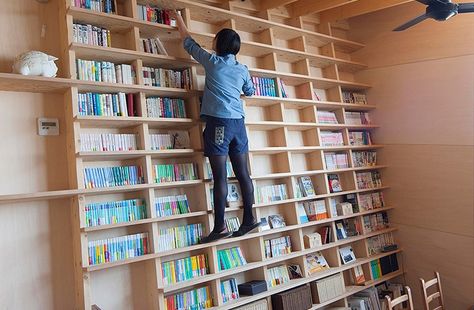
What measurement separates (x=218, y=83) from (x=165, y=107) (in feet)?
1.53

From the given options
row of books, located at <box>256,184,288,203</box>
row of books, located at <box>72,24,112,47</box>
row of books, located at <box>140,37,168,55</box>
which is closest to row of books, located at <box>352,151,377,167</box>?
row of books, located at <box>256,184,288,203</box>

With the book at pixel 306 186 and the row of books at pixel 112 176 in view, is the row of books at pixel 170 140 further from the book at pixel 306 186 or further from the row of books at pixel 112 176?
the book at pixel 306 186

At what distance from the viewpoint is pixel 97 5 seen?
8.84 ft

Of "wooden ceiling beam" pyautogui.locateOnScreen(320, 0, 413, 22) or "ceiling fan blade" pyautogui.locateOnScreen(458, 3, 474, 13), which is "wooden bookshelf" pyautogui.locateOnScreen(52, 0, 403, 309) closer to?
"wooden ceiling beam" pyautogui.locateOnScreen(320, 0, 413, 22)

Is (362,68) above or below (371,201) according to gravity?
above

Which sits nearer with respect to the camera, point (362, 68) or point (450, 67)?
point (450, 67)

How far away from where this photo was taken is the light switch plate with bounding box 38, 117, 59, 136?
8.09ft

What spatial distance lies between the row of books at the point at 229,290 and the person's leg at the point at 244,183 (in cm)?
49

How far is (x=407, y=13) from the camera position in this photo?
433 centimetres

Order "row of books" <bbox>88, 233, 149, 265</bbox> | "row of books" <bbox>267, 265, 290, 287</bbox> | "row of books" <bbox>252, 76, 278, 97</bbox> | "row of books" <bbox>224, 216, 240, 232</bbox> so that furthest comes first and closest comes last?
"row of books" <bbox>252, 76, 278, 97</bbox> → "row of books" <bbox>267, 265, 290, 287</bbox> → "row of books" <bbox>224, 216, 240, 232</bbox> → "row of books" <bbox>88, 233, 149, 265</bbox>

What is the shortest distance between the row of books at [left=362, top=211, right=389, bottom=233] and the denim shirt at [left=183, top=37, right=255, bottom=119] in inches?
89.0

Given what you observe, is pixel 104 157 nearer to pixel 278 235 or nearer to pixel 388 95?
pixel 278 235

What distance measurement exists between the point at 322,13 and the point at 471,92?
1877 mm

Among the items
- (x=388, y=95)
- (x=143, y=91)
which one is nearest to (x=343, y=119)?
(x=388, y=95)
